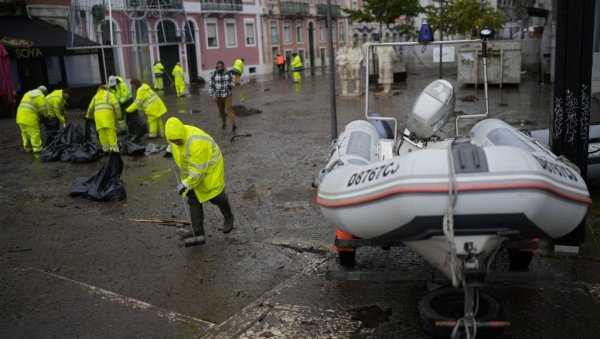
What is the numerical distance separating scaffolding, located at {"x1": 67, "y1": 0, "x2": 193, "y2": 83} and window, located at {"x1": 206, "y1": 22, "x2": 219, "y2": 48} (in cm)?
239

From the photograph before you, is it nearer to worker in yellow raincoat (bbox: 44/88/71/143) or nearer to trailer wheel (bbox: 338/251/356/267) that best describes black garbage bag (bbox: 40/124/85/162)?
worker in yellow raincoat (bbox: 44/88/71/143)

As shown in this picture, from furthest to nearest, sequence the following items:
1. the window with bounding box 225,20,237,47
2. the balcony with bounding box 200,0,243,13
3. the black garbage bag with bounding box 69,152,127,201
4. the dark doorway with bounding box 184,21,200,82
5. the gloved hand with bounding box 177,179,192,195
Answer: the window with bounding box 225,20,237,47 → the balcony with bounding box 200,0,243,13 → the dark doorway with bounding box 184,21,200,82 → the black garbage bag with bounding box 69,152,127,201 → the gloved hand with bounding box 177,179,192,195

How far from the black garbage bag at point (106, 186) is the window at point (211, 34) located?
28.4 metres

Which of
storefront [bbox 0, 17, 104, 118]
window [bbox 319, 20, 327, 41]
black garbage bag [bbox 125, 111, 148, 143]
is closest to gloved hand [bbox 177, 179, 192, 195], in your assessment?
black garbage bag [bbox 125, 111, 148, 143]

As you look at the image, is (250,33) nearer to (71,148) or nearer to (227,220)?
(71,148)

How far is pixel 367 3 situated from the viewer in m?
26.0

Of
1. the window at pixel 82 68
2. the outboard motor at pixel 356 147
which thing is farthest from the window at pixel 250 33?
the outboard motor at pixel 356 147

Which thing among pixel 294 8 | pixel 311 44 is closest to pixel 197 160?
pixel 294 8

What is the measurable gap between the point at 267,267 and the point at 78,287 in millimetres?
1739

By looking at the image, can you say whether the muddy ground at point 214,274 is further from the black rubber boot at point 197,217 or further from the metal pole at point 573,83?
the metal pole at point 573,83

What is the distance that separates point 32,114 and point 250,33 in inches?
1124

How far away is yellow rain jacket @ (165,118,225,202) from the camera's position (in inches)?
225

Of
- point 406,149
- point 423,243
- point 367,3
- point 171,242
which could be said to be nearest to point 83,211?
point 171,242

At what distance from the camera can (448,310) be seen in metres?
4.16
